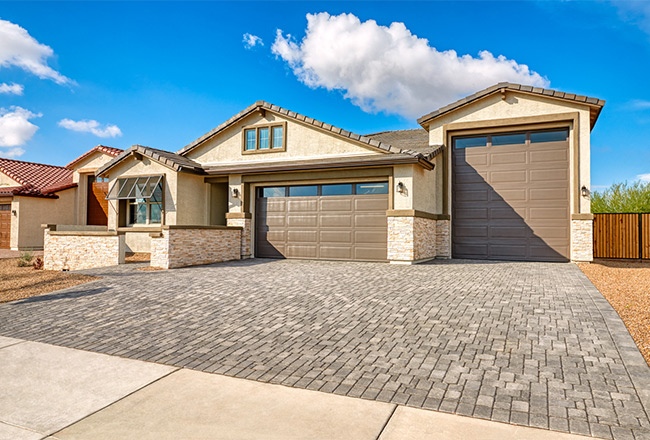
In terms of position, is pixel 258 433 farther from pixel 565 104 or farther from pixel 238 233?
pixel 565 104

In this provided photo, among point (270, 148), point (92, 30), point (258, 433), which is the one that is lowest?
point (258, 433)

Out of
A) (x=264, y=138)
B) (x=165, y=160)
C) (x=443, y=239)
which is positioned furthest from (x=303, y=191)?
(x=443, y=239)

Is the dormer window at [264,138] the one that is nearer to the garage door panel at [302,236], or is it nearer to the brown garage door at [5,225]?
the garage door panel at [302,236]

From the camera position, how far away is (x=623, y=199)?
21969 mm

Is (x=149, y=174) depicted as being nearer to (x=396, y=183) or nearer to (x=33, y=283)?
(x=33, y=283)

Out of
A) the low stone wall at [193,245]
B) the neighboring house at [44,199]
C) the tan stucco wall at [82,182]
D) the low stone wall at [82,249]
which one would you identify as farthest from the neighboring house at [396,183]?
the neighboring house at [44,199]

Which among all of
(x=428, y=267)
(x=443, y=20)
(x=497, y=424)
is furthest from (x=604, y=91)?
(x=497, y=424)

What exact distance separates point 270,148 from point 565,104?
11.9m

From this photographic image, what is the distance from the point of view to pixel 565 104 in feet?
49.4

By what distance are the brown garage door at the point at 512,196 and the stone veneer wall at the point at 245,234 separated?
878cm

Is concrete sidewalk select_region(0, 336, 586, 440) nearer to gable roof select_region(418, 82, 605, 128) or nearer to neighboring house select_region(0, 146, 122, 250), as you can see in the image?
gable roof select_region(418, 82, 605, 128)

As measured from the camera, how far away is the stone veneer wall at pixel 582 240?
14625 mm

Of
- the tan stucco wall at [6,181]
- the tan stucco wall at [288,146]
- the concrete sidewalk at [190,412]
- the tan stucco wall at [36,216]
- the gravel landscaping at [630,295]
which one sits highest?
the tan stucco wall at [288,146]

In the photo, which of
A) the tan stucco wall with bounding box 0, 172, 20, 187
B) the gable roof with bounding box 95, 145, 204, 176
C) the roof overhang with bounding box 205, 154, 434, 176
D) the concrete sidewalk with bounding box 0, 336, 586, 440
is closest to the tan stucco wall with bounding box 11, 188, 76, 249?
the tan stucco wall with bounding box 0, 172, 20, 187
